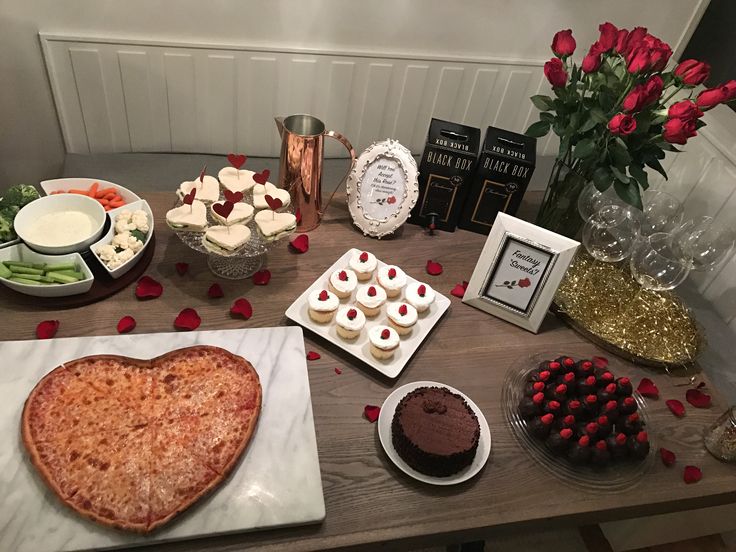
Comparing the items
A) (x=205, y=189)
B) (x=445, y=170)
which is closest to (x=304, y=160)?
(x=205, y=189)

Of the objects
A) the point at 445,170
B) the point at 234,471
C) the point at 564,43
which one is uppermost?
the point at 564,43

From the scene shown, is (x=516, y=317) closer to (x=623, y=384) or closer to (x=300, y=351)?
(x=623, y=384)

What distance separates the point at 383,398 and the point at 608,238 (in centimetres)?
74

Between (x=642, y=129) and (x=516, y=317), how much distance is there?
1.70ft

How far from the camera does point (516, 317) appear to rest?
1.38m

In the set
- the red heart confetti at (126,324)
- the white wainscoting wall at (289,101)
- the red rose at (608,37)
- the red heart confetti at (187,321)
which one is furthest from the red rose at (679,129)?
the red heart confetti at (126,324)

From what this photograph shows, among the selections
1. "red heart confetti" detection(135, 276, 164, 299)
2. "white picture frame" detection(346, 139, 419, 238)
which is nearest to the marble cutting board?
"red heart confetti" detection(135, 276, 164, 299)

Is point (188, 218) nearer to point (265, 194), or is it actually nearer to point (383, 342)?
point (265, 194)

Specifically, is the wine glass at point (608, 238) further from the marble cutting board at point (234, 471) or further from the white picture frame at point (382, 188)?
the marble cutting board at point (234, 471)

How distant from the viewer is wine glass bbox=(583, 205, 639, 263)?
58.1 inches

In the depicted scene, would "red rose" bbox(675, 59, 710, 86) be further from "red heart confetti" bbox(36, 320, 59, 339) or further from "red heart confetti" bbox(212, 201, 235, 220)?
"red heart confetti" bbox(36, 320, 59, 339)

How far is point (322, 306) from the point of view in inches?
49.4

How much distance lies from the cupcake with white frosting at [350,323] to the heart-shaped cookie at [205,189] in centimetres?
40

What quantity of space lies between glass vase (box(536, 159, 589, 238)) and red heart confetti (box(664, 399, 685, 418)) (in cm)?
54
